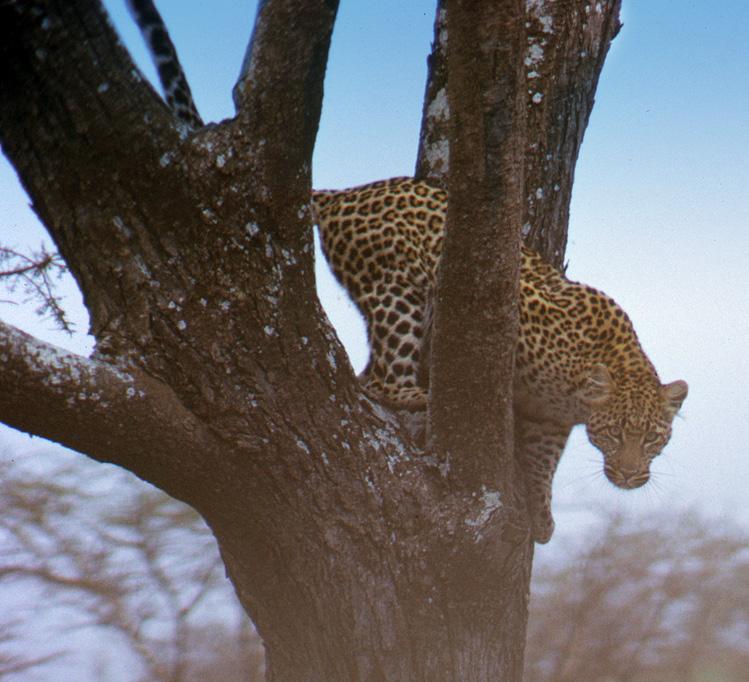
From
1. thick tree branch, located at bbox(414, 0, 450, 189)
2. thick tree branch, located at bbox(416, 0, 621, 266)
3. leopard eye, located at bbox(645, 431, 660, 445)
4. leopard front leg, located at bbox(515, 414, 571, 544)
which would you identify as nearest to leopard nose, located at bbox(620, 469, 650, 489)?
leopard eye, located at bbox(645, 431, 660, 445)

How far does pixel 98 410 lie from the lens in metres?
4.05

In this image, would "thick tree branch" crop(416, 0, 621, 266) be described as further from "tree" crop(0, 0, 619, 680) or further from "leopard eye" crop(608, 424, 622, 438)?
"tree" crop(0, 0, 619, 680)

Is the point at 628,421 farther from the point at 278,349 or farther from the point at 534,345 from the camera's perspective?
the point at 278,349

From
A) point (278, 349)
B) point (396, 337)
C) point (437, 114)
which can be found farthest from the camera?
point (437, 114)

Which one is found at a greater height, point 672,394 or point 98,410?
point 98,410

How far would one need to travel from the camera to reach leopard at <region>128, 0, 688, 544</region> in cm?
545

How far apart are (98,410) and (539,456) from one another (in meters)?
2.53

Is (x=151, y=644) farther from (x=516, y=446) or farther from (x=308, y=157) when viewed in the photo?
(x=308, y=157)

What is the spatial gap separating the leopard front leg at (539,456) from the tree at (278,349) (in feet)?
3.37

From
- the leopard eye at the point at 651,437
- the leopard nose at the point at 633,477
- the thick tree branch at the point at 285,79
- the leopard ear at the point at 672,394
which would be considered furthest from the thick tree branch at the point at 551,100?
the thick tree branch at the point at 285,79

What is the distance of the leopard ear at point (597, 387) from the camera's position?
221 inches

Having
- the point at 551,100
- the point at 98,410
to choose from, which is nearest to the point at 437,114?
the point at 551,100

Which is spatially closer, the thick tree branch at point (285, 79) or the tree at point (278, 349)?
the tree at point (278, 349)

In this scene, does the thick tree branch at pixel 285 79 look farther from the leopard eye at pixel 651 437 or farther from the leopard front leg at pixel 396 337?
the leopard eye at pixel 651 437
